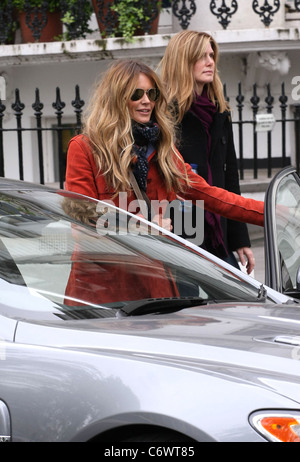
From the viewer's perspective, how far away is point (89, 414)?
92.7 inches

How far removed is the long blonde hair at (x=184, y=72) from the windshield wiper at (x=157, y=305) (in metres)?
1.67

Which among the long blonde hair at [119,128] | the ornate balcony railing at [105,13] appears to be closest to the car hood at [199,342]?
the long blonde hair at [119,128]

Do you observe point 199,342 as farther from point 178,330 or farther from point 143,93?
point 143,93

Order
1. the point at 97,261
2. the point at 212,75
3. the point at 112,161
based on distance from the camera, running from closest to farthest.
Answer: the point at 97,261 < the point at 112,161 < the point at 212,75

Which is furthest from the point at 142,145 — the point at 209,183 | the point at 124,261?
the point at 124,261

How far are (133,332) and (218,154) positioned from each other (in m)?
2.24

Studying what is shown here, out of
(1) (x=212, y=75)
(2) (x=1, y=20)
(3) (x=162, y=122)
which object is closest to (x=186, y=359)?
(3) (x=162, y=122)

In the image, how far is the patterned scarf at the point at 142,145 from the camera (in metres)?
3.99

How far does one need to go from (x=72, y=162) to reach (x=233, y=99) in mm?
7597

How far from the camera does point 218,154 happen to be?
15.3 feet

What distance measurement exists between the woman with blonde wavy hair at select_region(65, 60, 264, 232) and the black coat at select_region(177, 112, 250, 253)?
0.28 meters
